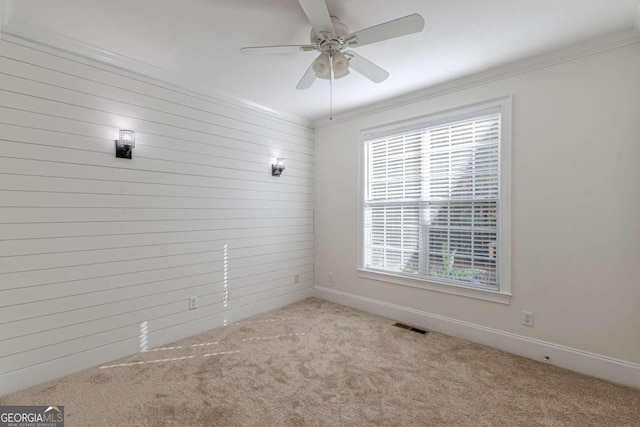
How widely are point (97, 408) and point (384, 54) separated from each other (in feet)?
11.6

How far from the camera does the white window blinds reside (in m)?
3.05

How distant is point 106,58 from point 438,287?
3.95 metres

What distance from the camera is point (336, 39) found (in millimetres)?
2100

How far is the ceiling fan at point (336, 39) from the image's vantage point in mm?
1803

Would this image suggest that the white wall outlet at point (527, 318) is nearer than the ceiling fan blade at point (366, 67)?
No

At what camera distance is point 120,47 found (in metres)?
2.54

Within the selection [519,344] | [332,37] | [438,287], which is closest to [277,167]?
[332,37]

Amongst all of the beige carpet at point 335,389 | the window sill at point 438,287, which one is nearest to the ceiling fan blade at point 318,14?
the beige carpet at point 335,389

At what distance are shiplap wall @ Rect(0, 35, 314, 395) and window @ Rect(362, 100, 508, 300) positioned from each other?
1.51m

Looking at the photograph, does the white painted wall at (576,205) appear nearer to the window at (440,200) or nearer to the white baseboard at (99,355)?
the window at (440,200)

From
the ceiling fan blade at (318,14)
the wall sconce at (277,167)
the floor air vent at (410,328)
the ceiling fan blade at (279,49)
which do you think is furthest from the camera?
the wall sconce at (277,167)

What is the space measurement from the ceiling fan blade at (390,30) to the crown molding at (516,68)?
1.58 meters

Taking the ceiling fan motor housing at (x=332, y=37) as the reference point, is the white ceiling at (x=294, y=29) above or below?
above

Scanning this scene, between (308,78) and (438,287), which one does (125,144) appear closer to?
(308,78)
